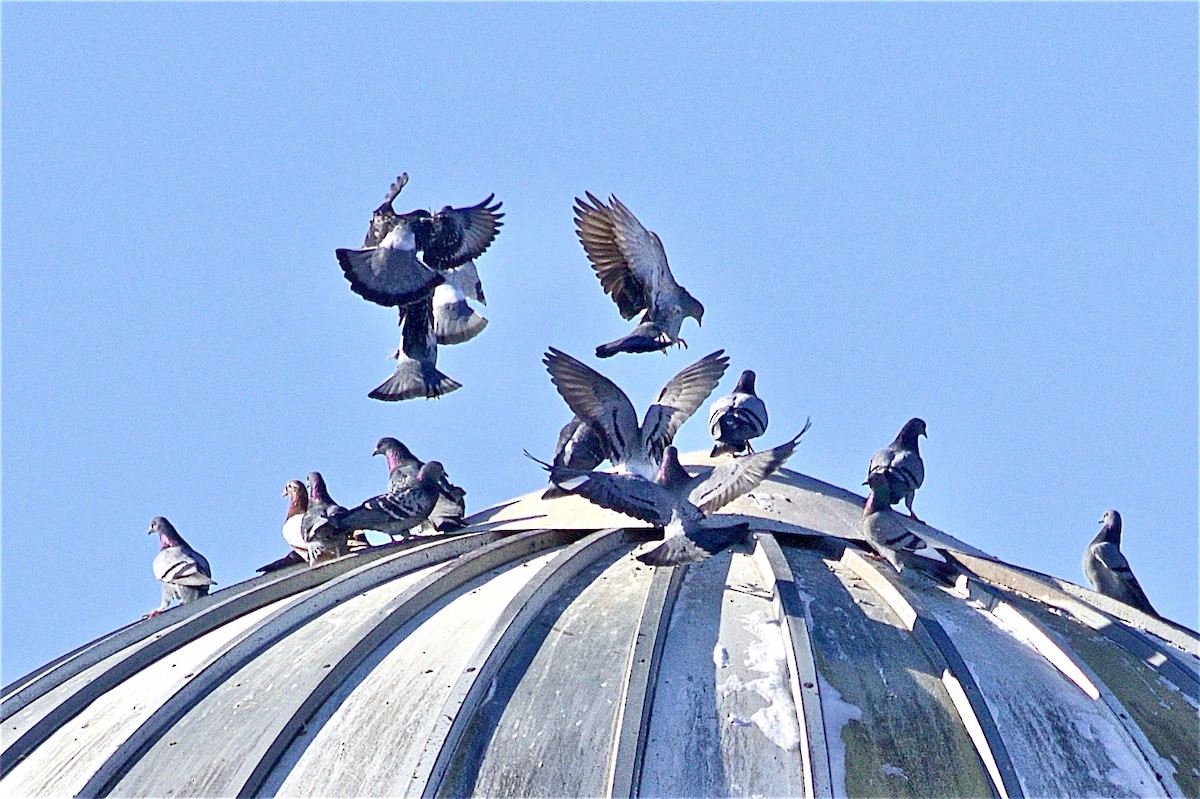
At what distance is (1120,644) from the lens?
36.5 m

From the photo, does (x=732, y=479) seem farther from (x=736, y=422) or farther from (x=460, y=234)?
(x=460, y=234)

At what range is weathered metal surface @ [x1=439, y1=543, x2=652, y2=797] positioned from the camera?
3189 centimetres

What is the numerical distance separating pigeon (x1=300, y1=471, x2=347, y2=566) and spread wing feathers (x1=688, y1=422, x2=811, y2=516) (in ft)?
14.1

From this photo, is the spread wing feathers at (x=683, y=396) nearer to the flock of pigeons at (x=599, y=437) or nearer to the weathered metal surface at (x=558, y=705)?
the flock of pigeons at (x=599, y=437)

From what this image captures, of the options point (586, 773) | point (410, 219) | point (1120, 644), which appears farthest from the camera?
point (410, 219)

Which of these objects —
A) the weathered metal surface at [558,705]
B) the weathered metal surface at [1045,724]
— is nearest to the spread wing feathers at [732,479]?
the weathered metal surface at [558,705]

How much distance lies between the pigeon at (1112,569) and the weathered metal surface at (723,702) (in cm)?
457

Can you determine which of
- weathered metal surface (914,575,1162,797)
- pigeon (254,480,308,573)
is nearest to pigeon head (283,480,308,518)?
pigeon (254,480,308,573)

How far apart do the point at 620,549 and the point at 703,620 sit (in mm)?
2751

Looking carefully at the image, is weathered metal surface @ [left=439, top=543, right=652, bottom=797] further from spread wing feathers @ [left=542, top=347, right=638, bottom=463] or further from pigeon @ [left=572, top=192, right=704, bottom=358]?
pigeon @ [left=572, top=192, right=704, bottom=358]

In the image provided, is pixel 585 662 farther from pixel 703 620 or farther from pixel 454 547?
pixel 454 547

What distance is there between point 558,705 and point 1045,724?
15.2ft

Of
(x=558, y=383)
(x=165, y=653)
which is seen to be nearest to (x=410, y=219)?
(x=558, y=383)

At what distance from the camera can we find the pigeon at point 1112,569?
38.7 metres
